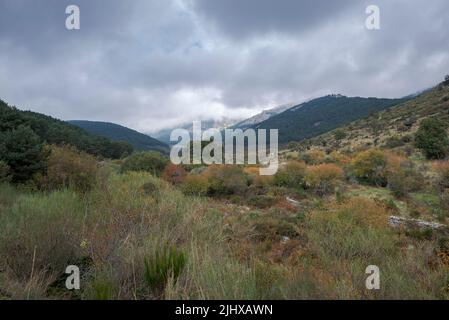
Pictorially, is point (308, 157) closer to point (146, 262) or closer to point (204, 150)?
point (204, 150)

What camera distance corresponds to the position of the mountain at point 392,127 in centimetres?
4665

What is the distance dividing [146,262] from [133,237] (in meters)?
0.93

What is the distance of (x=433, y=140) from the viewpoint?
35562 millimetres

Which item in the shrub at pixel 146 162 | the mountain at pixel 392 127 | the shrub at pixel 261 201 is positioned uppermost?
the mountain at pixel 392 127

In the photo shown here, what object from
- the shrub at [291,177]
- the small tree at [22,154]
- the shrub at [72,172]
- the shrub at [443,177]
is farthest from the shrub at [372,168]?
the shrub at [72,172]

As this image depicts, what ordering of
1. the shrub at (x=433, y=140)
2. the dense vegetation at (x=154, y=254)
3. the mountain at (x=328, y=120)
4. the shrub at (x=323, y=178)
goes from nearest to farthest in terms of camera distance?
1. the dense vegetation at (x=154, y=254)
2. the shrub at (x=323, y=178)
3. the shrub at (x=433, y=140)
4. the mountain at (x=328, y=120)

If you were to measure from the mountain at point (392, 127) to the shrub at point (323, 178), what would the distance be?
1761cm

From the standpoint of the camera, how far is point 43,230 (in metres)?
4.48

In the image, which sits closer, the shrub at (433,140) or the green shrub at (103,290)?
the green shrub at (103,290)

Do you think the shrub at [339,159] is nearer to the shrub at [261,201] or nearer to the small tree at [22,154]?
the shrub at [261,201]

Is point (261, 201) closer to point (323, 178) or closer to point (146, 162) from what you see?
point (323, 178)

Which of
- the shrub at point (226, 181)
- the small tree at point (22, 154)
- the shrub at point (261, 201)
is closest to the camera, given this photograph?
the small tree at point (22, 154)

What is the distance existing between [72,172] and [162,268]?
5901mm
